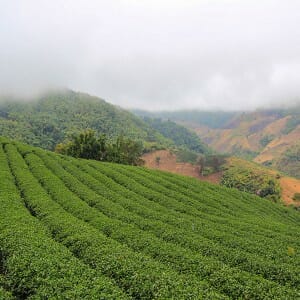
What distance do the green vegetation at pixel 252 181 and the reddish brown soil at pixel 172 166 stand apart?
6798 mm

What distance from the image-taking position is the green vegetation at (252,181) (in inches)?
4181

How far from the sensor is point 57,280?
580 inches

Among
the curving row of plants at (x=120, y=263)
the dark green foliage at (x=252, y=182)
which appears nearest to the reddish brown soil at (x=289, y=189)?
the dark green foliage at (x=252, y=182)

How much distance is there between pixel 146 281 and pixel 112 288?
188 centimetres

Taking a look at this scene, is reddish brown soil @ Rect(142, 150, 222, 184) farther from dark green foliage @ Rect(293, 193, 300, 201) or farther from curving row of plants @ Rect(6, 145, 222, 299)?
curving row of plants @ Rect(6, 145, 222, 299)

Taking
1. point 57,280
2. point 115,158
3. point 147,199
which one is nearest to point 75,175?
point 147,199

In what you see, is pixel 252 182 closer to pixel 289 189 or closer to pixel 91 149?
pixel 289 189

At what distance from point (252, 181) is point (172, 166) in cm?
4729

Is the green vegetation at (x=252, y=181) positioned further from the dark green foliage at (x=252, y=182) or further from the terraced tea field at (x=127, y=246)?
the terraced tea field at (x=127, y=246)

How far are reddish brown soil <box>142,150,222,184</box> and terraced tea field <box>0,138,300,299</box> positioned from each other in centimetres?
9141

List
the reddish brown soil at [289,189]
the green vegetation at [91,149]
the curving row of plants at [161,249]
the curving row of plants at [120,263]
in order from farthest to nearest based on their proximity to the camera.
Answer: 1. the reddish brown soil at [289,189]
2. the green vegetation at [91,149]
3. the curving row of plants at [161,249]
4. the curving row of plants at [120,263]

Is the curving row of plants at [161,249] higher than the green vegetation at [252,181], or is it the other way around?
the curving row of plants at [161,249]

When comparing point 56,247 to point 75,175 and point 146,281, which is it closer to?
point 146,281

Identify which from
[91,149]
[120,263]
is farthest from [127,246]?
[91,149]
